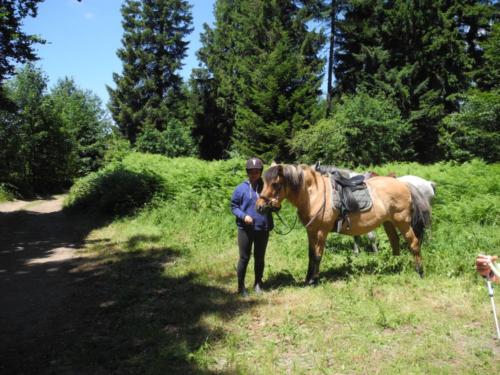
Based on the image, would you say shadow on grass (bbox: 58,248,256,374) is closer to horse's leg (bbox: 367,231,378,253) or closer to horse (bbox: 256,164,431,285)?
horse (bbox: 256,164,431,285)

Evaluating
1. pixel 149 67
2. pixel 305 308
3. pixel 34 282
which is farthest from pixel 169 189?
pixel 149 67

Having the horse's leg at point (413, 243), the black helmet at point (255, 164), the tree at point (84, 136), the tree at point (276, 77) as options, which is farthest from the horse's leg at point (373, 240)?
the tree at point (84, 136)

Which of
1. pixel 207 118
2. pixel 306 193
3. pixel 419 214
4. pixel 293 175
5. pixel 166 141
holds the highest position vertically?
pixel 207 118

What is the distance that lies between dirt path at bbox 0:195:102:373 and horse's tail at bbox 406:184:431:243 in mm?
5510

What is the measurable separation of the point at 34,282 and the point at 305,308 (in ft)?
17.4

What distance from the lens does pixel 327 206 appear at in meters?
5.91

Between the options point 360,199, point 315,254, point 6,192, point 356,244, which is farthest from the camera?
point 6,192

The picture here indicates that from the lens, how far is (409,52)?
28.2 m

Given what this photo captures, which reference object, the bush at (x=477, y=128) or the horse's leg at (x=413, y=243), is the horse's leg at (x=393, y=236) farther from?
the bush at (x=477, y=128)

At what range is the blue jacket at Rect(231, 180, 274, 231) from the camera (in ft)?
18.1

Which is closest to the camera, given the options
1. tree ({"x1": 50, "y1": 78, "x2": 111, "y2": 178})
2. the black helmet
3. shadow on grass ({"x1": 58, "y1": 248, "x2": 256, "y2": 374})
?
shadow on grass ({"x1": 58, "y1": 248, "x2": 256, "y2": 374})

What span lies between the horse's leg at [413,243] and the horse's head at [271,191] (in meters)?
2.22

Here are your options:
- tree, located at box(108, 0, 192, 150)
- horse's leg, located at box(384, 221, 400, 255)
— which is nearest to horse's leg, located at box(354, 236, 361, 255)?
horse's leg, located at box(384, 221, 400, 255)

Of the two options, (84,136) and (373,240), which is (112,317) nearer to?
(373,240)
